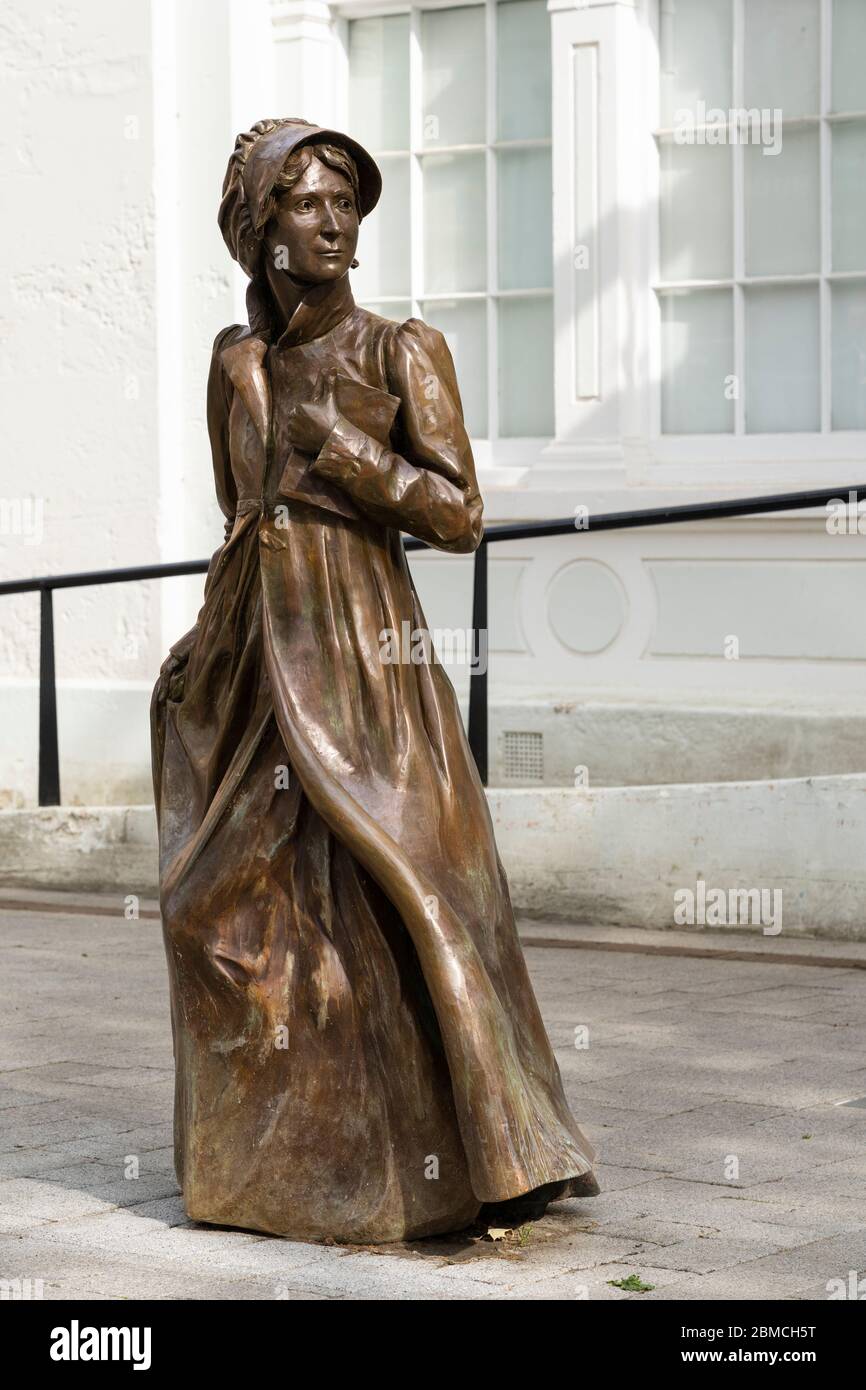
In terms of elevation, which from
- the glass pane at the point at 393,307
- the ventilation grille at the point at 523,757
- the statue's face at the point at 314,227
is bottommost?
the ventilation grille at the point at 523,757

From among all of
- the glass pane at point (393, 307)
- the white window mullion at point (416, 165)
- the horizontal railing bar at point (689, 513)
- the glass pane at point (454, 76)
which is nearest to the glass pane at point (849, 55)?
the glass pane at point (454, 76)

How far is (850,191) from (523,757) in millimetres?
2943

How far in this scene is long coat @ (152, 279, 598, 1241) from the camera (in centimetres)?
450

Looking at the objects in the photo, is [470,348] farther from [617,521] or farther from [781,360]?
[617,521]

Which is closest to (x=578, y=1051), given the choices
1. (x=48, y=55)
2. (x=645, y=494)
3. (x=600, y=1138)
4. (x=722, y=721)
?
(x=600, y=1138)

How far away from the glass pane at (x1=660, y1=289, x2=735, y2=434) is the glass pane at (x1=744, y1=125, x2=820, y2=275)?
27 cm

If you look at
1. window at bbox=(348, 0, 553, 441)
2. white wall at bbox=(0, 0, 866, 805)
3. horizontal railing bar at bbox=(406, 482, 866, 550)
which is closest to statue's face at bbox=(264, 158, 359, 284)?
horizontal railing bar at bbox=(406, 482, 866, 550)

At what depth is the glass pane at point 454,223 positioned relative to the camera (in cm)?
1105

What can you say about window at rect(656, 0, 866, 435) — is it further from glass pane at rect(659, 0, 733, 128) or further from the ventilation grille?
the ventilation grille

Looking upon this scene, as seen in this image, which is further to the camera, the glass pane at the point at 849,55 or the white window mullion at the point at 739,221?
the white window mullion at the point at 739,221

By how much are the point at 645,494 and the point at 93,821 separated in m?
2.90

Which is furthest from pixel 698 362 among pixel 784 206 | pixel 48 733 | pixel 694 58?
pixel 48 733

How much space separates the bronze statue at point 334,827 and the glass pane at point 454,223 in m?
6.46

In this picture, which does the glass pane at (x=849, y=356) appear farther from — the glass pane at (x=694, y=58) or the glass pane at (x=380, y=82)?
the glass pane at (x=380, y=82)
